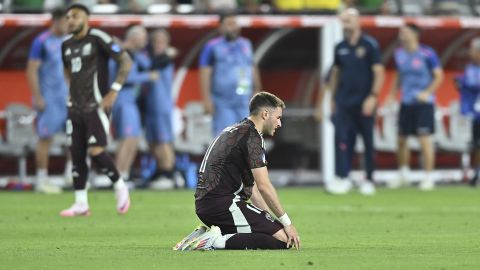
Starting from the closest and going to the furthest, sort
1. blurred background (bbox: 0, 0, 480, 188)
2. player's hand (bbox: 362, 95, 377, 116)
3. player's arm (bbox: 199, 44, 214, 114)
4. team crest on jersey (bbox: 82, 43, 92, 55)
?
1. team crest on jersey (bbox: 82, 43, 92, 55)
2. player's hand (bbox: 362, 95, 377, 116)
3. player's arm (bbox: 199, 44, 214, 114)
4. blurred background (bbox: 0, 0, 480, 188)

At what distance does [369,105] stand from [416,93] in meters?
2.36

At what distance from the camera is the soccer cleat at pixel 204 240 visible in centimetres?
1039

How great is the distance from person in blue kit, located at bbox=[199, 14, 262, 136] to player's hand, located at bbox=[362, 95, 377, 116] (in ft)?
6.16

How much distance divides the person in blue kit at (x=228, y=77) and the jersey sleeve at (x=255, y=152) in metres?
9.55

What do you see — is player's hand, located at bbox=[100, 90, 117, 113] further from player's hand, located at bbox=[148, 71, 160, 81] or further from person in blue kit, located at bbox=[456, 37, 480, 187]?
person in blue kit, located at bbox=[456, 37, 480, 187]

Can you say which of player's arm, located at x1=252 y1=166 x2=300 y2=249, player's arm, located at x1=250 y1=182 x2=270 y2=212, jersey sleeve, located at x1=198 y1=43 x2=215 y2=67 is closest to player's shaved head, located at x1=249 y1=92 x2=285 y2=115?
player's arm, located at x1=252 y1=166 x2=300 y2=249

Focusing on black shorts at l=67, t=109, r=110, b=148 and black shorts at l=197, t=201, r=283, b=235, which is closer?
black shorts at l=197, t=201, r=283, b=235

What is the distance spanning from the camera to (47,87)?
20.3 meters

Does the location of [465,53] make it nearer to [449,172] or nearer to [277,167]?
[449,172]

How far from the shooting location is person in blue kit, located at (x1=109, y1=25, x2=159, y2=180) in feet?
66.4

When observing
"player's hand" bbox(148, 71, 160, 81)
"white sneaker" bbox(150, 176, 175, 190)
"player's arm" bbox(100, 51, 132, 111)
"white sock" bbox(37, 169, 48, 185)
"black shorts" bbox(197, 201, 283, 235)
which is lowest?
"white sneaker" bbox(150, 176, 175, 190)

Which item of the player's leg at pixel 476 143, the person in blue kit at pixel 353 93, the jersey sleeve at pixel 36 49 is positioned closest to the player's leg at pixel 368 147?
the person in blue kit at pixel 353 93

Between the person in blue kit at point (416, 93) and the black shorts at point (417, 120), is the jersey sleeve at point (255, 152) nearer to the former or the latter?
the person in blue kit at point (416, 93)

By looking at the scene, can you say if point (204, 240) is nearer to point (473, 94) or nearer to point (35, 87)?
point (35, 87)
